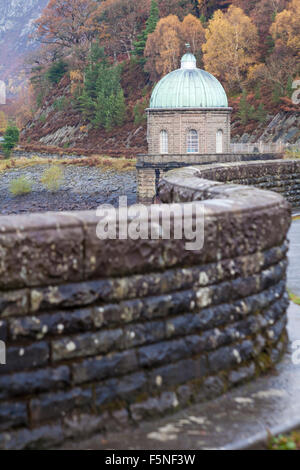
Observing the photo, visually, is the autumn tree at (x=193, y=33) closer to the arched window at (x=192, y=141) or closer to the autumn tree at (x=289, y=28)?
the autumn tree at (x=289, y=28)

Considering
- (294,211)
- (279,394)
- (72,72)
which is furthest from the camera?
(72,72)

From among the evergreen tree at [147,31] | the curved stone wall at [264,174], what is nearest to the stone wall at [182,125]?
the curved stone wall at [264,174]

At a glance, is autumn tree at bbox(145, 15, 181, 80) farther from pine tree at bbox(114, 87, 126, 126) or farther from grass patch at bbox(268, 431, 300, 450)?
grass patch at bbox(268, 431, 300, 450)

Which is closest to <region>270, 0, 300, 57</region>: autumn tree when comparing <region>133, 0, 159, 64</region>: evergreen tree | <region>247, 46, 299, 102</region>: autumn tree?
<region>247, 46, 299, 102</region>: autumn tree

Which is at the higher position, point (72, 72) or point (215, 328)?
point (72, 72)

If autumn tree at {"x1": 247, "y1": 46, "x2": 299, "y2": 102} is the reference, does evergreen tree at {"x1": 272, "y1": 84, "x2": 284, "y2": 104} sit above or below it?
below

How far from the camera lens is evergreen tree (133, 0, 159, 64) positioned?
7262 centimetres

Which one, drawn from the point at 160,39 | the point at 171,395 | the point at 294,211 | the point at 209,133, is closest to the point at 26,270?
the point at 171,395

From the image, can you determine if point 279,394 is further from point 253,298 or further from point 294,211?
point 294,211

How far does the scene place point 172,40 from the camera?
217 feet

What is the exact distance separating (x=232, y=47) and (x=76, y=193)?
20030 mm

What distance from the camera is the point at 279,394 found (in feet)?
15.7

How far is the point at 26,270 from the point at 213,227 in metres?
1.42

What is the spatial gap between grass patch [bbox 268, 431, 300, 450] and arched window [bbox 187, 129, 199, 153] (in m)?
40.0
